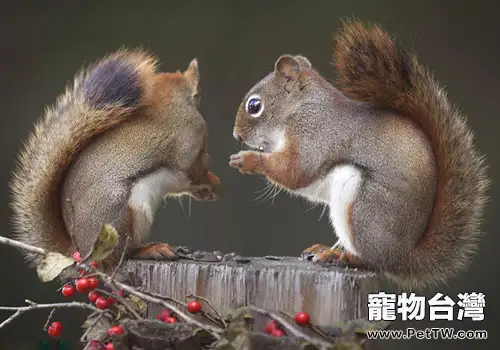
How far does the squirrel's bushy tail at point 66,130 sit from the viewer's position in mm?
2150

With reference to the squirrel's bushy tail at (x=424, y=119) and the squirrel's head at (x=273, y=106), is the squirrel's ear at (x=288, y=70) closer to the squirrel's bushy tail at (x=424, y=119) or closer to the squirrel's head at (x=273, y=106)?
the squirrel's head at (x=273, y=106)

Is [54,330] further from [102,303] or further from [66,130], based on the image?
[66,130]

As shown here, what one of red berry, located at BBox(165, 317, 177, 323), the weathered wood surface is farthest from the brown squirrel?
red berry, located at BBox(165, 317, 177, 323)

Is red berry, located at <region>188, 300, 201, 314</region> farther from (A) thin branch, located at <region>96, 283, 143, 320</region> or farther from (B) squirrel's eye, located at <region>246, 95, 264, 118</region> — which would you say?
(B) squirrel's eye, located at <region>246, 95, 264, 118</region>

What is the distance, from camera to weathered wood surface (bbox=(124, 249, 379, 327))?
6.28 feet

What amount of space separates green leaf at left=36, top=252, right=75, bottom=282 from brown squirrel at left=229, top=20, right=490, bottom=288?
59 centimetres

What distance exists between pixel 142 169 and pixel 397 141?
2.22 feet

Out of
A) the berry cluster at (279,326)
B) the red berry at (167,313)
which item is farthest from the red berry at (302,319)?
the red berry at (167,313)

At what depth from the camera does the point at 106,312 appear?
184 centimetres

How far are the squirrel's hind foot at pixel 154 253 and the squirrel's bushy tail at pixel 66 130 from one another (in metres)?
0.20

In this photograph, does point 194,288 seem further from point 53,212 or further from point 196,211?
point 196,211

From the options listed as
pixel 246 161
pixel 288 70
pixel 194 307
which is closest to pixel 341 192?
pixel 246 161

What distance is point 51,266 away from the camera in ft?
5.65

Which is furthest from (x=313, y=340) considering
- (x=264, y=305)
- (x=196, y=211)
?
(x=196, y=211)
